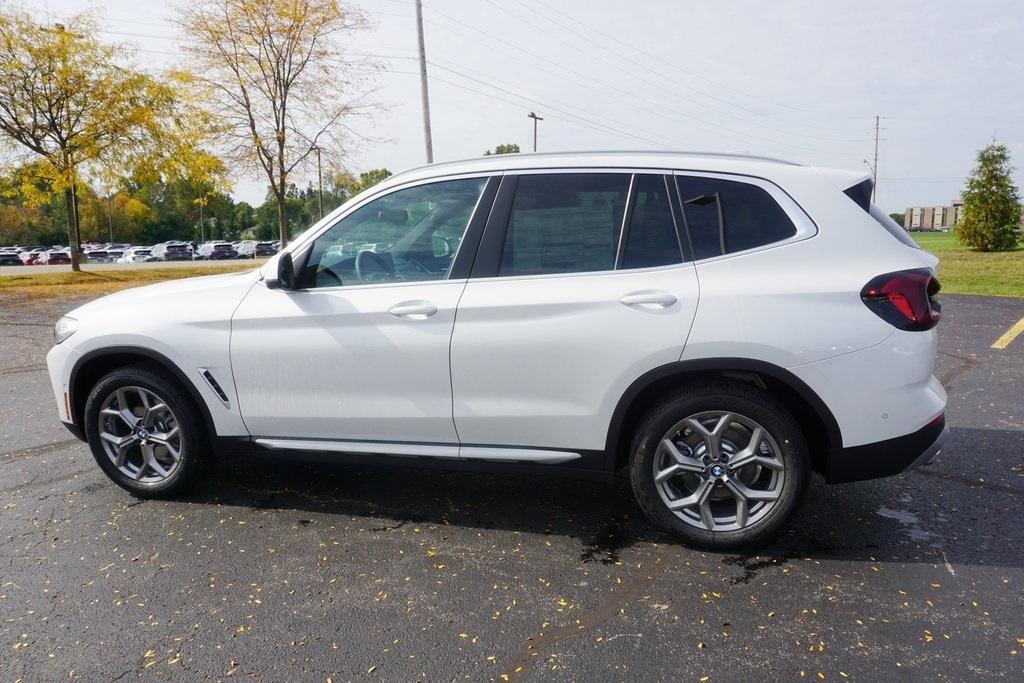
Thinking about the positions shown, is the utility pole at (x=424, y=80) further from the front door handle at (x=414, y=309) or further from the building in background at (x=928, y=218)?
the building in background at (x=928, y=218)

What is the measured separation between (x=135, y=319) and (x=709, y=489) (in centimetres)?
321

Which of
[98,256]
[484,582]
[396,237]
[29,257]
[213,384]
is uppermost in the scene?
[396,237]

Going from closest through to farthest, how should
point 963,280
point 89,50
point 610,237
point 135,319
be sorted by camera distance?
point 610,237
point 135,319
point 963,280
point 89,50

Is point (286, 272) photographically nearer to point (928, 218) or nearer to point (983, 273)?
point (983, 273)

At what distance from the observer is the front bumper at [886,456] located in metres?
3.22

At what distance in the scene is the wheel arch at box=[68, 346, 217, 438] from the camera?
13.2 feet

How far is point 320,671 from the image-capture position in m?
2.58

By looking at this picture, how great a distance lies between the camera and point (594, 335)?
11.0ft

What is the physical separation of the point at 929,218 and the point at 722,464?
138005mm

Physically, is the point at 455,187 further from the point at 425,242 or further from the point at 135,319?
the point at 135,319

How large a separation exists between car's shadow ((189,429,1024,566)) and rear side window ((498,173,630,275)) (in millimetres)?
1293

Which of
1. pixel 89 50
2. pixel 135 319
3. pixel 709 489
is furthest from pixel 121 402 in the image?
pixel 89 50

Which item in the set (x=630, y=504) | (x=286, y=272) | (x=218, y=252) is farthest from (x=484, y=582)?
(x=218, y=252)

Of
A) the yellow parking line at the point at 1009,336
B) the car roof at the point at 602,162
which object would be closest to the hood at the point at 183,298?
the car roof at the point at 602,162
